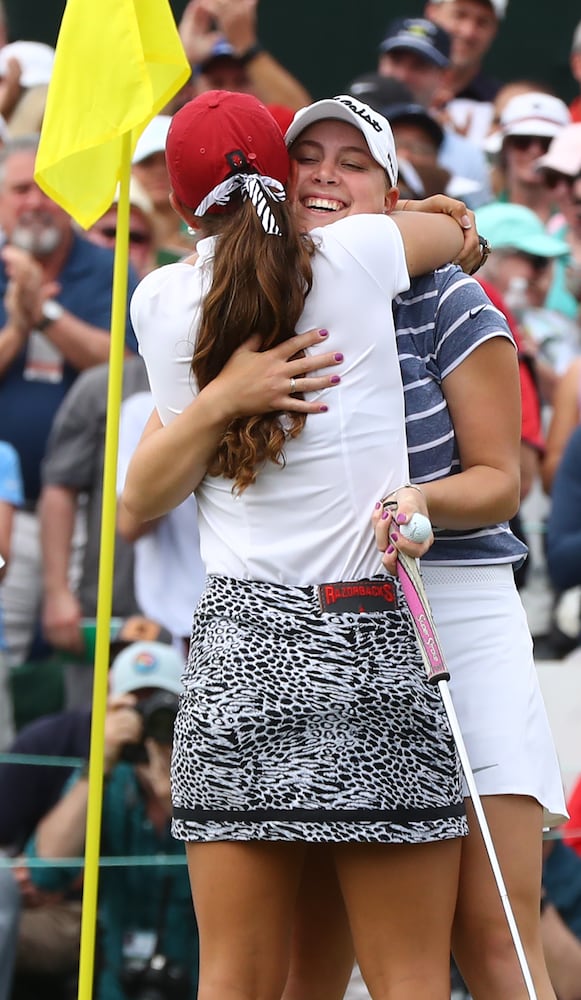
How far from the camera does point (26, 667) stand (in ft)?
18.0

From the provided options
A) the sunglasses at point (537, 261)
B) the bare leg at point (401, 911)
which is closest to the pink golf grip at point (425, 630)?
the bare leg at point (401, 911)

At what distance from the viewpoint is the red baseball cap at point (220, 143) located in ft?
8.46

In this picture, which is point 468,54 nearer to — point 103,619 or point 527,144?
point 527,144

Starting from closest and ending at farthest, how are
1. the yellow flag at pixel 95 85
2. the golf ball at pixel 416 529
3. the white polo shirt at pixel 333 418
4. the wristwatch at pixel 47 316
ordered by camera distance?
the golf ball at pixel 416 529, the white polo shirt at pixel 333 418, the yellow flag at pixel 95 85, the wristwatch at pixel 47 316

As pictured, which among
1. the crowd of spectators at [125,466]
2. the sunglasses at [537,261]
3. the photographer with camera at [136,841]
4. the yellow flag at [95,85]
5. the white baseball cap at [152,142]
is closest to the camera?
the yellow flag at [95,85]

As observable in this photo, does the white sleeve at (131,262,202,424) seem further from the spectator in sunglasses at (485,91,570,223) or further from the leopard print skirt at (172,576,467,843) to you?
the spectator in sunglasses at (485,91,570,223)

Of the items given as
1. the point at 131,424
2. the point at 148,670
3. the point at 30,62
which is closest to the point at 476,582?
the point at 148,670

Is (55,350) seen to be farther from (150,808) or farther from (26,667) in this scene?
(150,808)

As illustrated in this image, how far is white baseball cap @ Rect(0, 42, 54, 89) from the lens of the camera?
7.38 m

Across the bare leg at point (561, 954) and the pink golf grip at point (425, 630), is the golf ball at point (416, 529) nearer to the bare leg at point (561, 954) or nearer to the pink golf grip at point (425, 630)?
the pink golf grip at point (425, 630)

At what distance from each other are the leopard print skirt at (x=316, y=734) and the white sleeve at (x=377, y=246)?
0.49m

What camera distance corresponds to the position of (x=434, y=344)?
2.76m

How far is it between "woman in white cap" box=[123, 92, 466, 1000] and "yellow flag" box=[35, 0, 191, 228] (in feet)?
1.68

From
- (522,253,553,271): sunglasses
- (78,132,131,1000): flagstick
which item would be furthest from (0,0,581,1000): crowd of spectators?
(78,132,131,1000): flagstick
